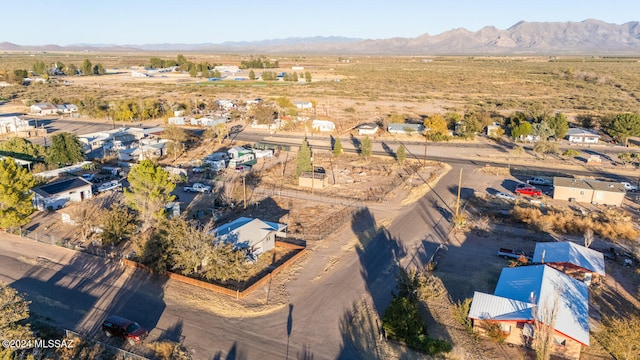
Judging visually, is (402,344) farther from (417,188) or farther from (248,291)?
(417,188)

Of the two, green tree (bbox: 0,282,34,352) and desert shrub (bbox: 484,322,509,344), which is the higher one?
green tree (bbox: 0,282,34,352)

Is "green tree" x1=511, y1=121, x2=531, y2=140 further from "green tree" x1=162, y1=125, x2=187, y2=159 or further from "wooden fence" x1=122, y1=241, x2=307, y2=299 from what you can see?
"wooden fence" x1=122, y1=241, x2=307, y2=299

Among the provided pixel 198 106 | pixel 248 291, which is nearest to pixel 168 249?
pixel 248 291

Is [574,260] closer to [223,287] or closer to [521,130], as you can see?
[223,287]

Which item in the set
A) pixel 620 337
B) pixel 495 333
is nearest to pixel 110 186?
pixel 495 333

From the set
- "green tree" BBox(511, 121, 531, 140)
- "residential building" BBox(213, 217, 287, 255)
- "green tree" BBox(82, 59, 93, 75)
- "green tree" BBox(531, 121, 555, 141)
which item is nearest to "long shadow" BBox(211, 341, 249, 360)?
"residential building" BBox(213, 217, 287, 255)

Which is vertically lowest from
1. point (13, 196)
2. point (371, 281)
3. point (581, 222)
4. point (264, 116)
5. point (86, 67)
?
point (371, 281)
